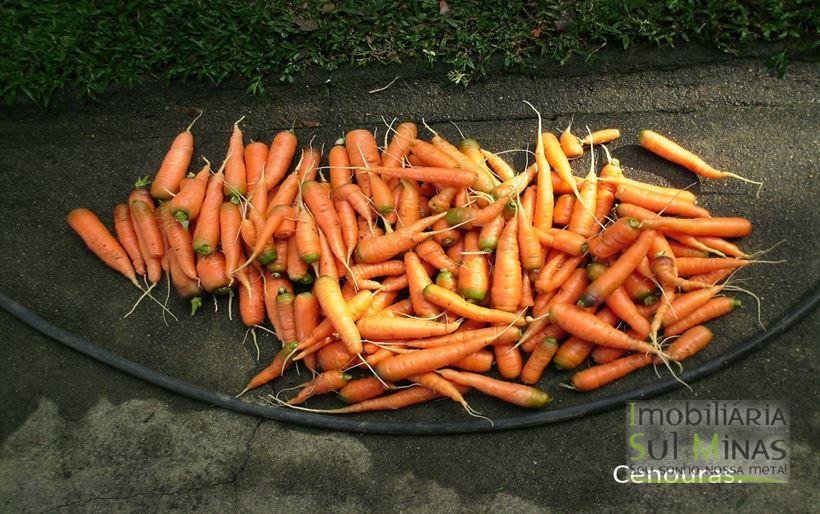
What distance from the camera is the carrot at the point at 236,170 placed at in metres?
3.26

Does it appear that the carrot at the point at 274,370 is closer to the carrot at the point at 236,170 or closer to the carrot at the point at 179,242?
the carrot at the point at 179,242

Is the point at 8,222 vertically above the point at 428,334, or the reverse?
the point at 8,222

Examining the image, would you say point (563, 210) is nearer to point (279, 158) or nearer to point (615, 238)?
point (615, 238)

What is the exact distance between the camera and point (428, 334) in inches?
114

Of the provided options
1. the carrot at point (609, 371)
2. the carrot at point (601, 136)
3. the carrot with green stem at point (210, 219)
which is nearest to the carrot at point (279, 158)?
the carrot with green stem at point (210, 219)

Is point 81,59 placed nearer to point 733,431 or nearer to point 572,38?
point 572,38

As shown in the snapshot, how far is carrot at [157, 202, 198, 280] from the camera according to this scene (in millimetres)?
3104

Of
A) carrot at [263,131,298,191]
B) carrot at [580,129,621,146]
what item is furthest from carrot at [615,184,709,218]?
carrot at [263,131,298,191]

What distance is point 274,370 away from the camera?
301cm

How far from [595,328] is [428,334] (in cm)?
78

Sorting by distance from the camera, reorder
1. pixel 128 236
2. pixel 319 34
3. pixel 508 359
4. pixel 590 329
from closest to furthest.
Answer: pixel 590 329 → pixel 508 359 → pixel 128 236 → pixel 319 34

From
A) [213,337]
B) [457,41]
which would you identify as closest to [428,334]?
[213,337]

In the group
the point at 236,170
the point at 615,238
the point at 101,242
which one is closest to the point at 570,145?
the point at 615,238

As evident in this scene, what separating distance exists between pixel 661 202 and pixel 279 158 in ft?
6.75
